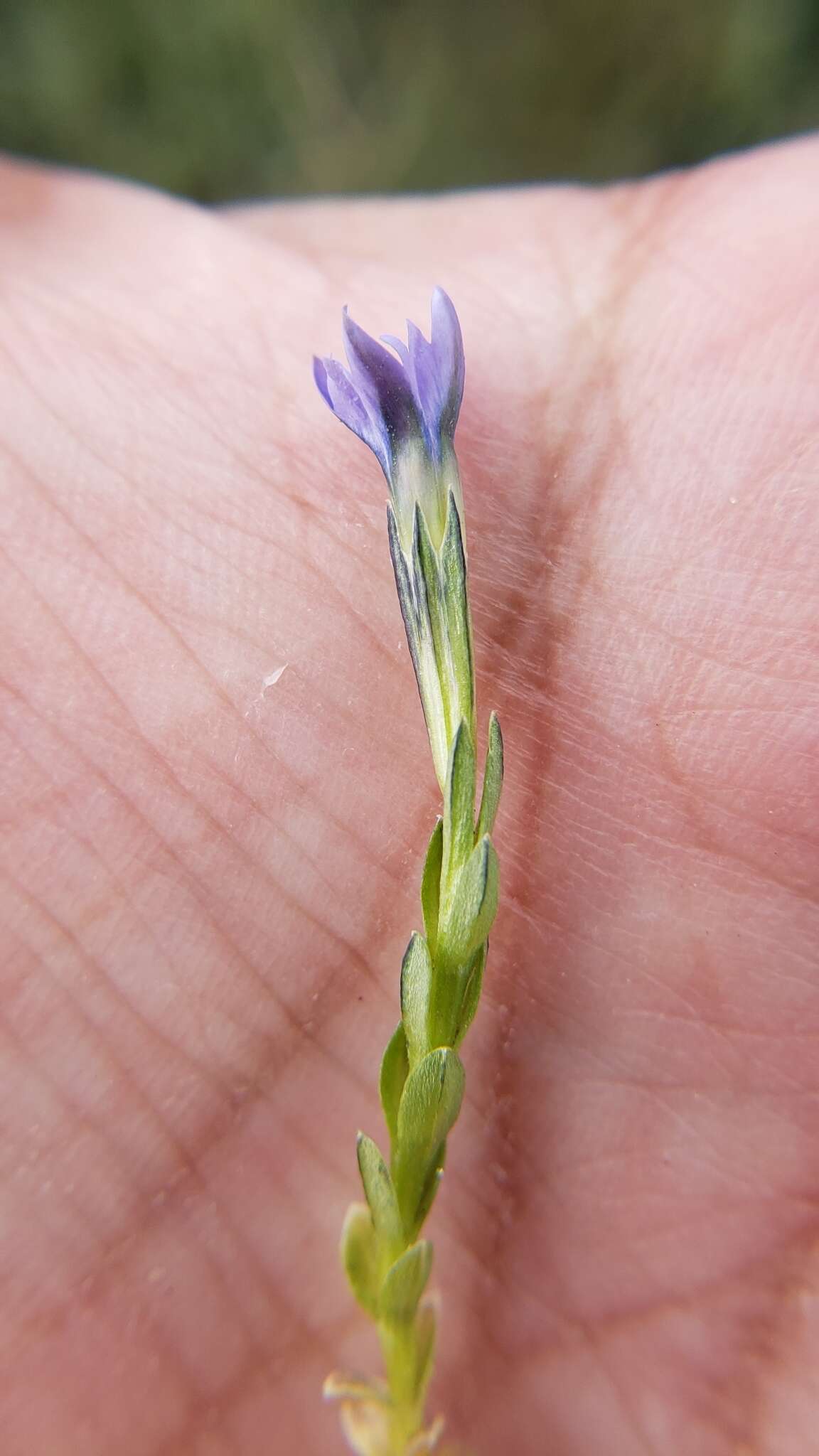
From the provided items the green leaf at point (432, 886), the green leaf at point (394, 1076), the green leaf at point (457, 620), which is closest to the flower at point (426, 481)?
the green leaf at point (457, 620)

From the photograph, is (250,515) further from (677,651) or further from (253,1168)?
(253,1168)

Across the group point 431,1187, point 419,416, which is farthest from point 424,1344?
point 419,416

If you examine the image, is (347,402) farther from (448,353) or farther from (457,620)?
(457,620)

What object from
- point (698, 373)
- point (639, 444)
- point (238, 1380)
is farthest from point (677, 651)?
point (238, 1380)

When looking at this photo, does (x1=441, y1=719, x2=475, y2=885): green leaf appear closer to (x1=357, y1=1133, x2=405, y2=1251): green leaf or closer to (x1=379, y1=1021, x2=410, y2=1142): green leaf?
(x1=379, y1=1021, x2=410, y2=1142): green leaf

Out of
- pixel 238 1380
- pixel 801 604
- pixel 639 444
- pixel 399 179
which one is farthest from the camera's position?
pixel 399 179
